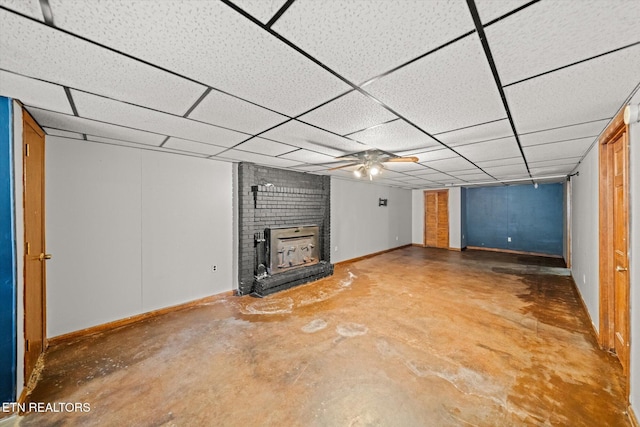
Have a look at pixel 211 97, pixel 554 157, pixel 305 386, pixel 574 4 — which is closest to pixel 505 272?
pixel 554 157

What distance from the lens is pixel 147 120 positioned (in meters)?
2.22

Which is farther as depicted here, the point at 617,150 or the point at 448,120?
the point at 617,150

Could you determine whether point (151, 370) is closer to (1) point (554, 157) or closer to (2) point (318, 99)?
(2) point (318, 99)

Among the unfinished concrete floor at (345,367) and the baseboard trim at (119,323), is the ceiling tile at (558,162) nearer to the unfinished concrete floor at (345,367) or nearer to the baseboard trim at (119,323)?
the unfinished concrete floor at (345,367)

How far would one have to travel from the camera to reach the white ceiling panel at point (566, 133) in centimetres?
229

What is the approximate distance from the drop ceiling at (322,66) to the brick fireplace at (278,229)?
6.25 ft

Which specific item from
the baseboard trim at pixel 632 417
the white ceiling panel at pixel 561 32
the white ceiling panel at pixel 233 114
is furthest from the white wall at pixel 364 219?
the white ceiling panel at pixel 561 32

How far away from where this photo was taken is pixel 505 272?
5625 mm

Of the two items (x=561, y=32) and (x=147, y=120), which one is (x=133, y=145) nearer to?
(x=147, y=120)

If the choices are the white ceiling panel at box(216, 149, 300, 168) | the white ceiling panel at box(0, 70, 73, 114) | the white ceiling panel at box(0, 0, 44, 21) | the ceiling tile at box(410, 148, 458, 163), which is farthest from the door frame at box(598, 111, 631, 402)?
the white ceiling panel at box(0, 70, 73, 114)

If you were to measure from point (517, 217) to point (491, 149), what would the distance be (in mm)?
6347

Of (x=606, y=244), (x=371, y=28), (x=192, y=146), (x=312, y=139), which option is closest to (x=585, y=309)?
(x=606, y=244)

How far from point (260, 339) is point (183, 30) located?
2825mm

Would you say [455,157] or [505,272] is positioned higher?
[455,157]
